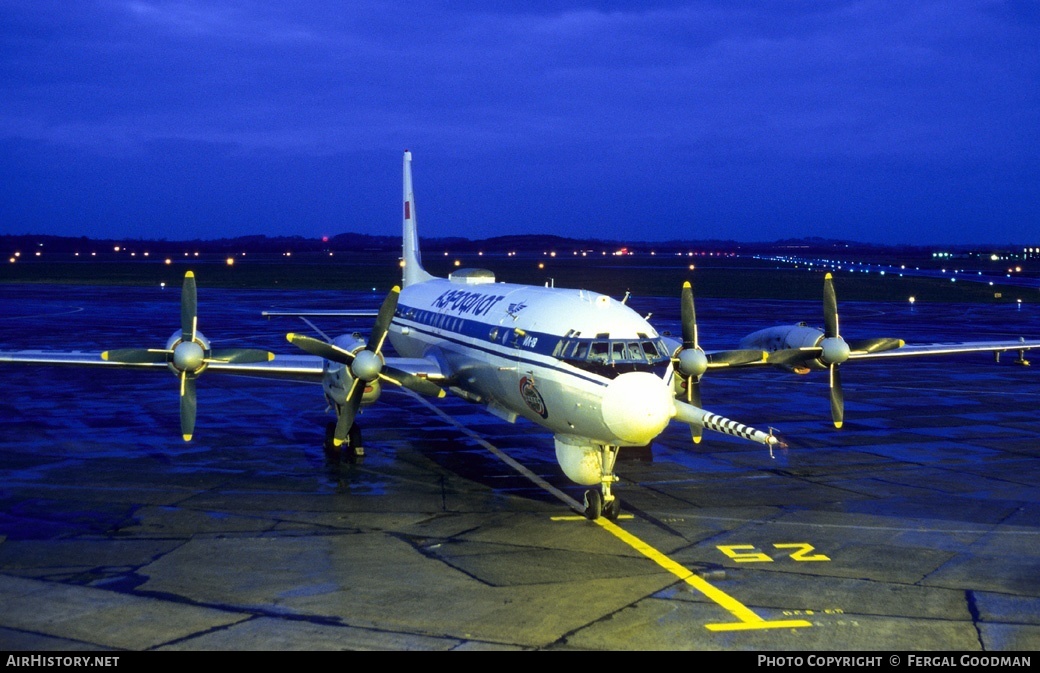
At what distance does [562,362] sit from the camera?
19281mm

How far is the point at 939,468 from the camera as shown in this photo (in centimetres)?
2309

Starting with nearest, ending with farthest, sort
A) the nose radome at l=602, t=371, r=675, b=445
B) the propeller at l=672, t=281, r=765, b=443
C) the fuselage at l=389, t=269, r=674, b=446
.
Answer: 1. the nose radome at l=602, t=371, r=675, b=445
2. the fuselage at l=389, t=269, r=674, b=446
3. the propeller at l=672, t=281, r=765, b=443

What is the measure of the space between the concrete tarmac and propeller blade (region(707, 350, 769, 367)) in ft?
8.16

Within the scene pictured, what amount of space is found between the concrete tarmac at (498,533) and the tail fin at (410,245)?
222 inches

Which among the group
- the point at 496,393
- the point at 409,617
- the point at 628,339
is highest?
the point at 628,339

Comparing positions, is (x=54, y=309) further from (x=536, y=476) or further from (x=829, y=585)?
(x=829, y=585)

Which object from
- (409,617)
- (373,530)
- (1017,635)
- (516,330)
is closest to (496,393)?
(516,330)

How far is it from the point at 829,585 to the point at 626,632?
12.5 feet

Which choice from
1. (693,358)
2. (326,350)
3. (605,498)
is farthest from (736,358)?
(326,350)

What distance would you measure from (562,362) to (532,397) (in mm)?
1407

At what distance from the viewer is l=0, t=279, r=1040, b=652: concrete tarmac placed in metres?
13.2

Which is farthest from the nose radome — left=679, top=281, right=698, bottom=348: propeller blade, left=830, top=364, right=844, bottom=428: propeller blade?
left=830, top=364, right=844, bottom=428: propeller blade

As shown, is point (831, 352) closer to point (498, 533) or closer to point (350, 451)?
point (498, 533)

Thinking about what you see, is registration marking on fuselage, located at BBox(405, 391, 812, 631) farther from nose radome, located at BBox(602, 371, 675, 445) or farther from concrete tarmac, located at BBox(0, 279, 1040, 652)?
nose radome, located at BBox(602, 371, 675, 445)
